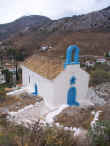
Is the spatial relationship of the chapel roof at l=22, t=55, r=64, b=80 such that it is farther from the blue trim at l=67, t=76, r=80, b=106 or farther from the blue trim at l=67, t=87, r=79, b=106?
the blue trim at l=67, t=87, r=79, b=106

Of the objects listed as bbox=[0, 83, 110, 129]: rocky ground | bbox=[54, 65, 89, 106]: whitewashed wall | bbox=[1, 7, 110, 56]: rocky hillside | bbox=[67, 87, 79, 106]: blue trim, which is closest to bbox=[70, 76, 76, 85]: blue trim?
bbox=[54, 65, 89, 106]: whitewashed wall

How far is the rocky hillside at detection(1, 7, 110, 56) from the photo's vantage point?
43.0 metres

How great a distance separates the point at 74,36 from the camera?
171 feet

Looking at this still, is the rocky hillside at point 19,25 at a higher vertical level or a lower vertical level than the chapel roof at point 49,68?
higher

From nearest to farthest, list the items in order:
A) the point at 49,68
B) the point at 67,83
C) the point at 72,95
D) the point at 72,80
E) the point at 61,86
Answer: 1. the point at 61,86
2. the point at 67,83
3. the point at 72,80
4. the point at 72,95
5. the point at 49,68

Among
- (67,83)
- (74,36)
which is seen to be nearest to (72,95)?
(67,83)

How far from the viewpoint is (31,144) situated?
112 inches

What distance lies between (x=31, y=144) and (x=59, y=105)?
4622mm

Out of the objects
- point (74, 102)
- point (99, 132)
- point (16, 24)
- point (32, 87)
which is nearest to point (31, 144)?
point (99, 132)

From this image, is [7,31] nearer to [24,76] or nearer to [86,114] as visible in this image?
[24,76]

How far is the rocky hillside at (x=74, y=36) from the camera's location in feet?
141

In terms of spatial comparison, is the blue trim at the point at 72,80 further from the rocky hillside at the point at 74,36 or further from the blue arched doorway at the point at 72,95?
the rocky hillside at the point at 74,36

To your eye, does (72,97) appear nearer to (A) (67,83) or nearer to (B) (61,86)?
(A) (67,83)

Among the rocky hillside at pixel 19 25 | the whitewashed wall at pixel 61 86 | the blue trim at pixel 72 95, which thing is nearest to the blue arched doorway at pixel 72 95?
the blue trim at pixel 72 95
